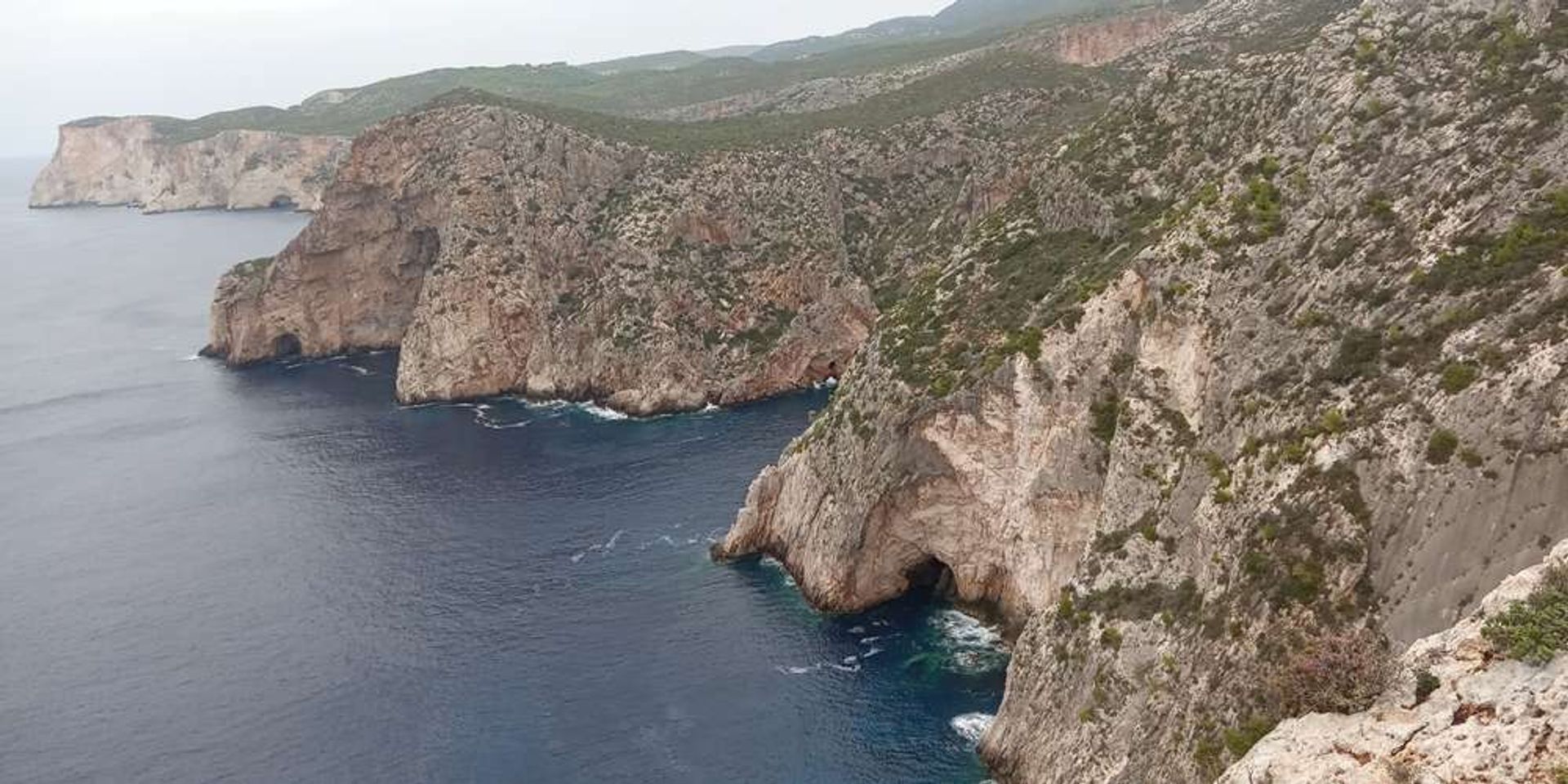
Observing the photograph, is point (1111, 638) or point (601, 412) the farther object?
point (601, 412)

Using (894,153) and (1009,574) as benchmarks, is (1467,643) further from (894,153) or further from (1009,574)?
(894,153)

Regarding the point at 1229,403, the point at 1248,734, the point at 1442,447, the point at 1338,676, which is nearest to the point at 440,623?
the point at 1229,403

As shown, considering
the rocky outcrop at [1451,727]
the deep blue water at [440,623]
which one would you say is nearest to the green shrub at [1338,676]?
the rocky outcrop at [1451,727]

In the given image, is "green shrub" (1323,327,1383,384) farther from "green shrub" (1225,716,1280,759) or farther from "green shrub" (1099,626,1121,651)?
"green shrub" (1225,716,1280,759)

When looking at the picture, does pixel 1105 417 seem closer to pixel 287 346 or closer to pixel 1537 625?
pixel 1537 625

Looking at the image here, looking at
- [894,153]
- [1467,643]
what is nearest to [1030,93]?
[894,153]

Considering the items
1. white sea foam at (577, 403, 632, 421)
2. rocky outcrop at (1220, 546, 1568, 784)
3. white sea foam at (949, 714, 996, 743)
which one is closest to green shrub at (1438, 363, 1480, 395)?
rocky outcrop at (1220, 546, 1568, 784)
